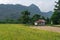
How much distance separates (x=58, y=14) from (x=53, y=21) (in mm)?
2988

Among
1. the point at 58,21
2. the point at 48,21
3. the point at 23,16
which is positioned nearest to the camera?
the point at 58,21

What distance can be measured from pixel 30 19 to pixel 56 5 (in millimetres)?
11036

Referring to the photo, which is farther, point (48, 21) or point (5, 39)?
point (48, 21)

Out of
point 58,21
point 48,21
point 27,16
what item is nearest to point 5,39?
point 58,21

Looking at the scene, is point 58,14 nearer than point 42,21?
Yes

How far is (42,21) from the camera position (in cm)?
7106

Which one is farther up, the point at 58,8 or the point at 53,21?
the point at 58,8

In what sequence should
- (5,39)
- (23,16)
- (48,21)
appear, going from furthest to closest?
(48,21), (23,16), (5,39)

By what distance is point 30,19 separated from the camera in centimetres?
7138

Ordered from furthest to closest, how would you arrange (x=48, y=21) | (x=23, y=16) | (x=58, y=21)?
(x=48, y=21) < (x=23, y=16) < (x=58, y=21)

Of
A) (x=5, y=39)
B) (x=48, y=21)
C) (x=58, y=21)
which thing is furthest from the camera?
(x=48, y=21)

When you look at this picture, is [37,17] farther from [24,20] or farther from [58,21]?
[58,21]

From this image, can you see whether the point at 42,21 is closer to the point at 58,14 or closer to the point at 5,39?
the point at 58,14

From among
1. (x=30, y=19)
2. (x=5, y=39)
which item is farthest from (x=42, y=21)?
(x=5, y=39)
